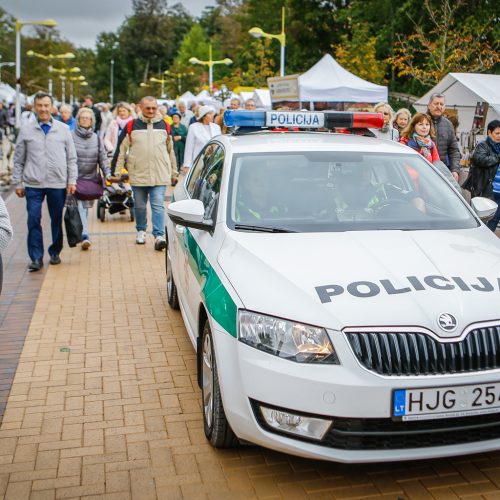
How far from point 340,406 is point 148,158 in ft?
23.9

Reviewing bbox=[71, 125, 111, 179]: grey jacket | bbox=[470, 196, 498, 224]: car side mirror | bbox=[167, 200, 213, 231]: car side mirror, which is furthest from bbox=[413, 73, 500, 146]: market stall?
bbox=[167, 200, 213, 231]: car side mirror

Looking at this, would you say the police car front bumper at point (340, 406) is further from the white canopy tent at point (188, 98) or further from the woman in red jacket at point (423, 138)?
the white canopy tent at point (188, 98)

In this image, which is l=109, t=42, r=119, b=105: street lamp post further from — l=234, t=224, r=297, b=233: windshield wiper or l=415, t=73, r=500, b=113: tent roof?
l=234, t=224, r=297, b=233: windshield wiper

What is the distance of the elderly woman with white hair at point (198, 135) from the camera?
39.7ft

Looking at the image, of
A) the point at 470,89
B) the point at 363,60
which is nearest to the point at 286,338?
the point at 470,89

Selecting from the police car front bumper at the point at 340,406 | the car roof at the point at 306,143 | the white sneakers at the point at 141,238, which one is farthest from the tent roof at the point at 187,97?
the police car front bumper at the point at 340,406

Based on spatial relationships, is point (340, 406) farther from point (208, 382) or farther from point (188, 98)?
point (188, 98)

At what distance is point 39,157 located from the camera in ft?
28.8

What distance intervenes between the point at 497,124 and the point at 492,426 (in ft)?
21.5

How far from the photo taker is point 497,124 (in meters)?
9.50

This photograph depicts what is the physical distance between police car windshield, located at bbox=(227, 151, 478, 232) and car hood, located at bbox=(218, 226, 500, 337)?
0.19 meters

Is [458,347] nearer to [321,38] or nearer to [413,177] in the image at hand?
[413,177]

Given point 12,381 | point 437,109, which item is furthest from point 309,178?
point 437,109

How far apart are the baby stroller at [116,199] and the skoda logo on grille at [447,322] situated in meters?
9.45
